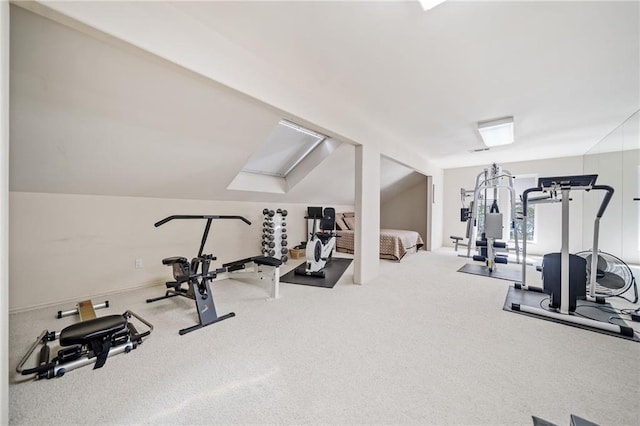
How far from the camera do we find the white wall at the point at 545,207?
550 centimetres

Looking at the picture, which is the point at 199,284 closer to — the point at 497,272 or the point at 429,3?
the point at 429,3

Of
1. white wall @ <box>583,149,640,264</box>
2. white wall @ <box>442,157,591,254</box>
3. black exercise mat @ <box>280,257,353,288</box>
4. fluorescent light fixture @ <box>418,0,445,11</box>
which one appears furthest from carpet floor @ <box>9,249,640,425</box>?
white wall @ <box>442,157,591,254</box>

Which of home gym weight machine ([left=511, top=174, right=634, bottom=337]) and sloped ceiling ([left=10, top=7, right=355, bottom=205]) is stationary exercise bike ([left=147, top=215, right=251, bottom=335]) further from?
home gym weight machine ([left=511, top=174, right=634, bottom=337])

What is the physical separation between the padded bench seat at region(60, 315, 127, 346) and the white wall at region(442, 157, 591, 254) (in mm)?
7532

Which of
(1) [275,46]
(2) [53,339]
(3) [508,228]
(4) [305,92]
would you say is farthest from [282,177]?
(3) [508,228]

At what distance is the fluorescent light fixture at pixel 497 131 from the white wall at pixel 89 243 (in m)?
4.54

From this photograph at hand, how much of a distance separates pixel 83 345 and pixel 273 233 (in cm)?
315

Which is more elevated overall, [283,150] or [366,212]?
[283,150]

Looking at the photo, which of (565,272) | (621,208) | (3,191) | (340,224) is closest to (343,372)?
(3,191)

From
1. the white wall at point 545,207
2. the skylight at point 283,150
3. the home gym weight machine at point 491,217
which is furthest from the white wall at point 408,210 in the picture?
the skylight at point 283,150

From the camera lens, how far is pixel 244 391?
4.87ft

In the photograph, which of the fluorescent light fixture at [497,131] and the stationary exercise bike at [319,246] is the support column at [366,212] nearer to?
the stationary exercise bike at [319,246]

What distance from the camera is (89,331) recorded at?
1556mm

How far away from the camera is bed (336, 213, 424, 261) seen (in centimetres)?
541
